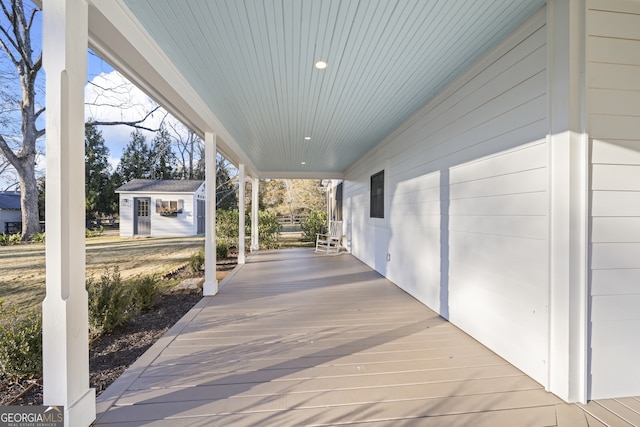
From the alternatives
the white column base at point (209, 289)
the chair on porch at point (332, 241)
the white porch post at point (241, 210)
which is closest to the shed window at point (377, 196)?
the chair on porch at point (332, 241)

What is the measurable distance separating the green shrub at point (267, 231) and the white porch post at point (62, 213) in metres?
8.24

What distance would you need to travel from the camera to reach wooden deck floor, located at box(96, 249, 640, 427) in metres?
1.57

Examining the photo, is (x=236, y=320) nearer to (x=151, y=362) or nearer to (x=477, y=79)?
(x=151, y=362)

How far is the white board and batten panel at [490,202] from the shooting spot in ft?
6.23

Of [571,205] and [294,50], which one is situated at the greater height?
[294,50]

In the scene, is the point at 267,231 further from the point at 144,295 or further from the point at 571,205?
the point at 571,205

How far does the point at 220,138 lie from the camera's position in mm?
4305

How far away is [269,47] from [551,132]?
214 centimetres

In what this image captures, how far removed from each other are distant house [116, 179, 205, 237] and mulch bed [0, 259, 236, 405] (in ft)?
33.6

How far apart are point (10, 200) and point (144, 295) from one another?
3182mm

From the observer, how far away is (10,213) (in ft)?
15.3

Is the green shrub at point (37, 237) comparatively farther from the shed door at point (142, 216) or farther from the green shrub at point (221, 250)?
the shed door at point (142, 216)

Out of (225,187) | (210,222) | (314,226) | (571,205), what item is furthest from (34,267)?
(225,187)

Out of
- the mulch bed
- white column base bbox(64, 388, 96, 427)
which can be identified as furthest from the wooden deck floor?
the mulch bed
